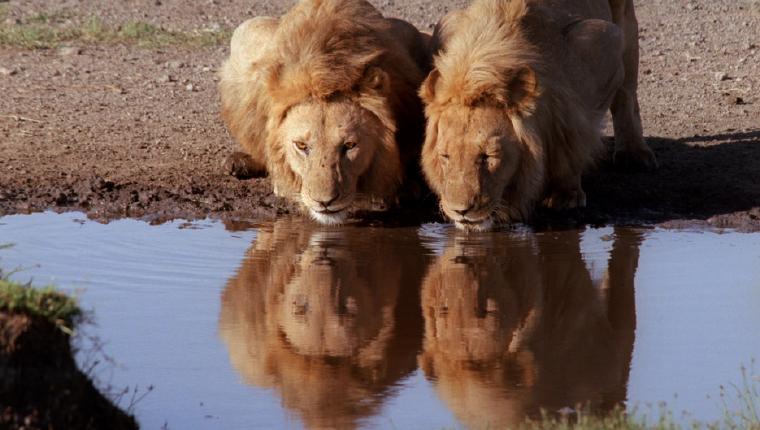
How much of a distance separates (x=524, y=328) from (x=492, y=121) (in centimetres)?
178

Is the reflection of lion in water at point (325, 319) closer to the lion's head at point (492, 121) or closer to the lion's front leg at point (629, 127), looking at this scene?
the lion's head at point (492, 121)

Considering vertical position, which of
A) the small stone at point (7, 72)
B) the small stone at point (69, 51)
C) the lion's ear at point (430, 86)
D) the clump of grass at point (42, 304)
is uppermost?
the lion's ear at point (430, 86)

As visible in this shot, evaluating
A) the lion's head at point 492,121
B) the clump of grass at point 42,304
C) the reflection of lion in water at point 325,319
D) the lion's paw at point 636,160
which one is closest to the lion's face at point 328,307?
the reflection of lion in water at point 325,319

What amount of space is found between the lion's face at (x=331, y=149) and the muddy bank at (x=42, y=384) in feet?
9.86

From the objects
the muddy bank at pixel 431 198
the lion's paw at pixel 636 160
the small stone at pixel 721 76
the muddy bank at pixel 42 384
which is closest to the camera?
the muddy bank at pixel 42 384

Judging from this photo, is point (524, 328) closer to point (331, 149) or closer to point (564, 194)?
point (331, 149)

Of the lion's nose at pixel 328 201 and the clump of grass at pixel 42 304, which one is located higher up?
the clump of grass at pixel 42 304

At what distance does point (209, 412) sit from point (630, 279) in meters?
2.50

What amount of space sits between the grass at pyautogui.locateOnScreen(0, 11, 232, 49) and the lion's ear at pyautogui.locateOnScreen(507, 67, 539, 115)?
5819 mm

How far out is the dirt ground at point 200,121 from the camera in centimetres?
781

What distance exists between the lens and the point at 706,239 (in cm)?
706

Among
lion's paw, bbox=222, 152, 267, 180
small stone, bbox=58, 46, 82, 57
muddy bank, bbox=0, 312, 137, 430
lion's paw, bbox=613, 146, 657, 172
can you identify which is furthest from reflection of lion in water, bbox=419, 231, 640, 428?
small stone, bbox=58, 46, 82, 57

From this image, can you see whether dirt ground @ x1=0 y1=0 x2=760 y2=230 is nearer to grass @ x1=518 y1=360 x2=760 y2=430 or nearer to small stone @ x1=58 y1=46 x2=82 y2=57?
small stone @ x1=58 y1=46 x2=82 y2=57

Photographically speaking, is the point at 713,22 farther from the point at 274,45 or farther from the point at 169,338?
the point at 169,338
